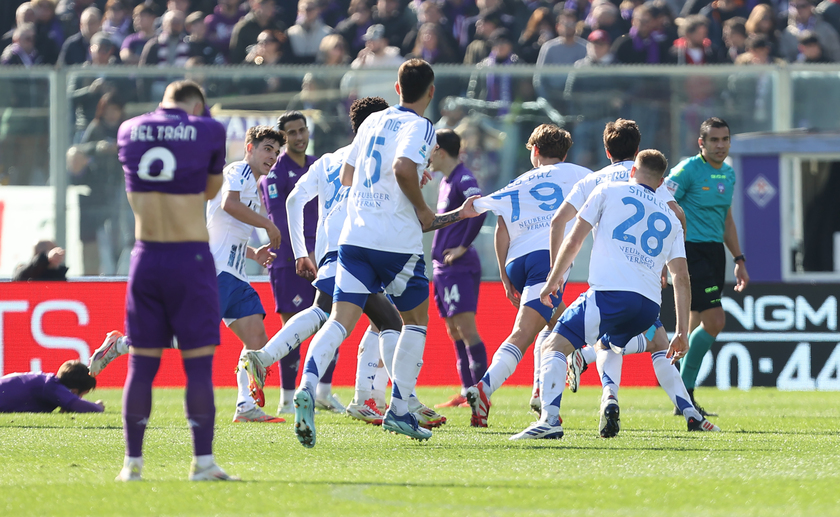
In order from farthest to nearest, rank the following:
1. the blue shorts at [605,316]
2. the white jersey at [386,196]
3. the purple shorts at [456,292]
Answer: the purple shorts at [456,292] < the blue shorts at [605,316] < the white jersey at [386,196]

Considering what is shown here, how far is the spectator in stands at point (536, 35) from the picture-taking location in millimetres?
15422

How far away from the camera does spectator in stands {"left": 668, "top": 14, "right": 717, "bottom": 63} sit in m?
14.8

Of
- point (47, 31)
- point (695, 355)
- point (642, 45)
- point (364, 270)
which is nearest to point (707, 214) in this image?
point (695, 355)

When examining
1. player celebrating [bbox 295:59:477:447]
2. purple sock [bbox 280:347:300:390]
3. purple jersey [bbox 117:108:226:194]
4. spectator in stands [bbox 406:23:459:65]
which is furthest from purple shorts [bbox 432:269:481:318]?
spectator in stands [bbox 406:23:459:65]

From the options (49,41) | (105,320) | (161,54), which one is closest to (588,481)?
(105,320)

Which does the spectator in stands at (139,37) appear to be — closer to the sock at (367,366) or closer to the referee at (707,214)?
the sock at (367,366)

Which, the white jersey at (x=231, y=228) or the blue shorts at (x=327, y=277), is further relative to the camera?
the white jersey at (x=231, y=228)

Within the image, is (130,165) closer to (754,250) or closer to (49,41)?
(754,250)

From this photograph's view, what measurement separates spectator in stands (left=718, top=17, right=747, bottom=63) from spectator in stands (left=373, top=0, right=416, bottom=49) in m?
4.17

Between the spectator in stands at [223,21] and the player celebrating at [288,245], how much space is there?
721cm

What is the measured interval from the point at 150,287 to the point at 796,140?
359 inches

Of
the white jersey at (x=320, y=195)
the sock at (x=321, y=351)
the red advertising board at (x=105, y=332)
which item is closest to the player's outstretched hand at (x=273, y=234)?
the white jersey at (x=320, y=195)

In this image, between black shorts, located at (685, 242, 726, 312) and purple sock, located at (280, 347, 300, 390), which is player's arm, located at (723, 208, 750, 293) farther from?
purple sock, located at (280, 347, 300, 390)

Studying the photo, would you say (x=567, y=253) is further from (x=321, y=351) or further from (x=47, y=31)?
(x=47, y=31)
